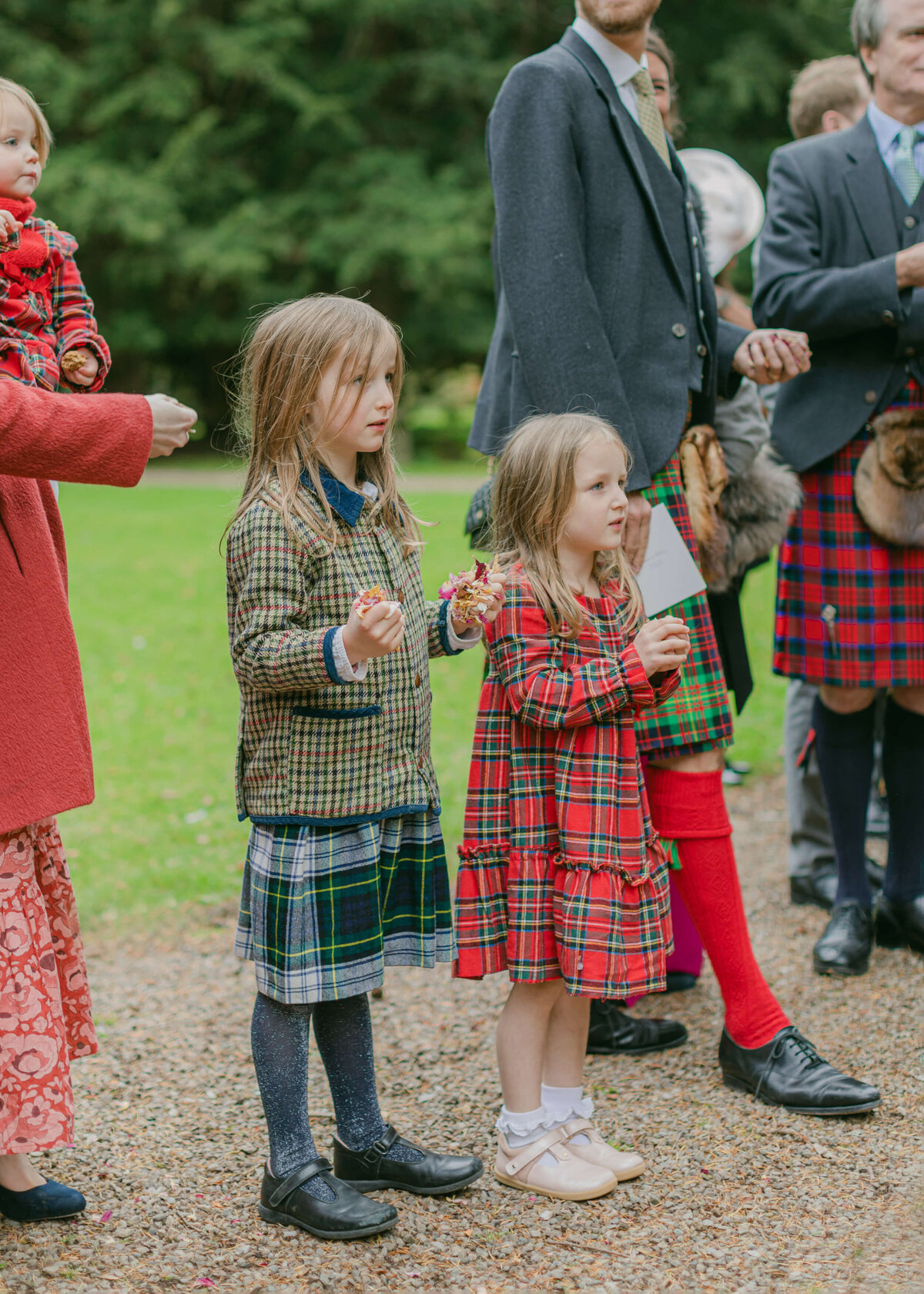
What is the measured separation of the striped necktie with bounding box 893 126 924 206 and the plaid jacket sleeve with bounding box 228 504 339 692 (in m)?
2.14

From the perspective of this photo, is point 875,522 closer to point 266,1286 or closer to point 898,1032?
point 898,1032

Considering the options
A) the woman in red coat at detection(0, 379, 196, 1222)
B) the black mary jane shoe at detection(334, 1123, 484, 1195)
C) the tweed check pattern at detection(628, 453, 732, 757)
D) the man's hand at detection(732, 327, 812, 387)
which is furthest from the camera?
the man's hand at detection(732, 327, 812, 387)

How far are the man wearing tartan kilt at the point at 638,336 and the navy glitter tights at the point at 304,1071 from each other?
82 centimetres

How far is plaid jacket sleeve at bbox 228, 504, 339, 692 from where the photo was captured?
2.32 meters

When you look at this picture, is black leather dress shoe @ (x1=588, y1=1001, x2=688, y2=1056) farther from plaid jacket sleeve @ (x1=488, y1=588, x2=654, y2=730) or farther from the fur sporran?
the fur sporran

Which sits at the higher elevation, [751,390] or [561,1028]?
[751,390]

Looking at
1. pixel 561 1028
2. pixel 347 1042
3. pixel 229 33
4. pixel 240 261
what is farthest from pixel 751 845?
pixel 229 33

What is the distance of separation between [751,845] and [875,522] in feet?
5.66

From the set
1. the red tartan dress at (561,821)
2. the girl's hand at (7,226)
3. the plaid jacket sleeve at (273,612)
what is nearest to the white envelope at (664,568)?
the red tartan dress at (561,821)

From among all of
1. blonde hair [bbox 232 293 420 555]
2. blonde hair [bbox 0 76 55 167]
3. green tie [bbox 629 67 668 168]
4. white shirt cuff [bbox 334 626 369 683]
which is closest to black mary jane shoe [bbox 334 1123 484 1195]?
white shirt cuff [bbox 334 626 369 683]

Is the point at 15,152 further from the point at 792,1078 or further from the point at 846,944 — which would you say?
the point at 846,944

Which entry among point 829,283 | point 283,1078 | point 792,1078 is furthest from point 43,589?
point 829,283

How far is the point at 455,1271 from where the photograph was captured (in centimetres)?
238

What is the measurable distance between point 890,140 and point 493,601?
1.99 m
